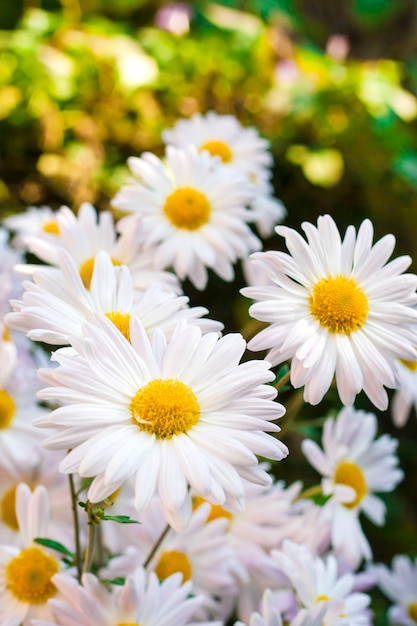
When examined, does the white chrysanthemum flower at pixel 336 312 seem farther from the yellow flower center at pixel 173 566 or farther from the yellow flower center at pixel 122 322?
the yellow flower center at pixel 173 566

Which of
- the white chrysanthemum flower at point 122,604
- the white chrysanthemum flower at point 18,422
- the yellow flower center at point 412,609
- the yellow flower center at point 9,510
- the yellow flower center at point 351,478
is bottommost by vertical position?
the yellow flower center at point 412,609

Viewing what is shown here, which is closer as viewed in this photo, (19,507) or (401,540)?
(19,507)

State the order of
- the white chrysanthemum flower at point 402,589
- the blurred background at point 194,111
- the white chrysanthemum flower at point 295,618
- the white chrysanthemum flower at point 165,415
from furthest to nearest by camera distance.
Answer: the blurred background at point 194,111
the white chrysanthemum flower at point 402,589
the white chrysanthemum flower at point 295,618
the white chrysanthemum flower at point 165,415

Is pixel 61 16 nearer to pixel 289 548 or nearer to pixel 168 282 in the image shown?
pixel 168 282

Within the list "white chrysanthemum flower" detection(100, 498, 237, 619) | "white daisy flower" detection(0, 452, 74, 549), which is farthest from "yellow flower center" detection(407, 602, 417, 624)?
"white daisy flower" detection(0, 452, 74, 549)

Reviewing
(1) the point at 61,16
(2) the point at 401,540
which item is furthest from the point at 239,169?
(1) the point at 61,16

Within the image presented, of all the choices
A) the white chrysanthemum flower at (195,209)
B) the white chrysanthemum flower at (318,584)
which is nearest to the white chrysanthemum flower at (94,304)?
the white chrysanthemum flower at (195,209)

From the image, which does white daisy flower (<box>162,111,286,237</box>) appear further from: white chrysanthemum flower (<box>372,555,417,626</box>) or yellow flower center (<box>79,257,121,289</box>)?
white chrysanthemum flower (<box>372,555,417,626</box>)
